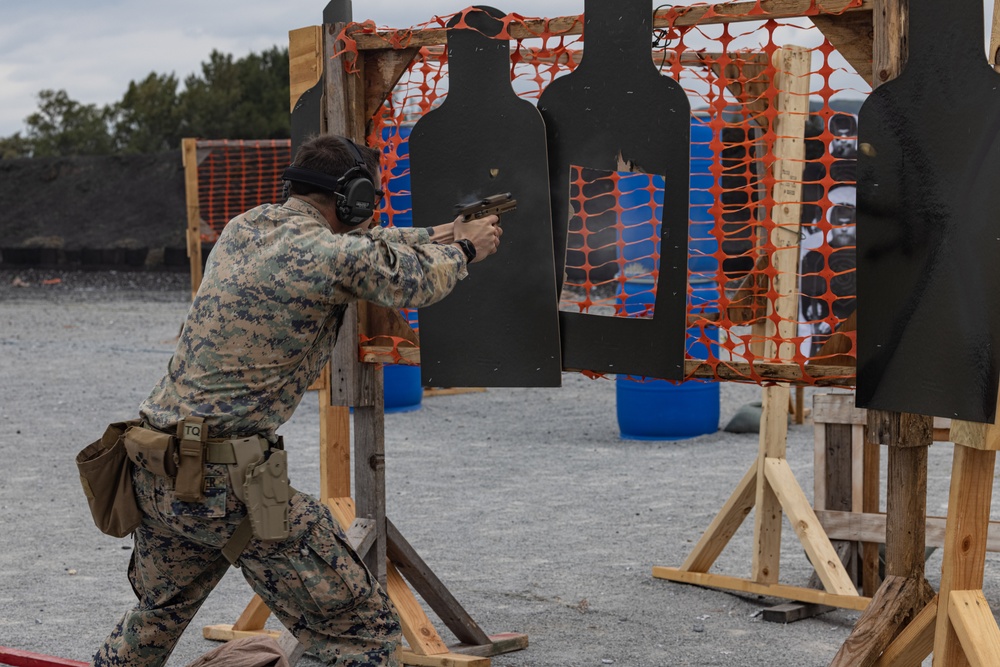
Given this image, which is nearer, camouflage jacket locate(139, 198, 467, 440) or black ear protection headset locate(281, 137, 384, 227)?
camouflage jacket locate(139, 198, 467, 440)

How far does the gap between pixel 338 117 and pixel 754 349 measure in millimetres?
2806

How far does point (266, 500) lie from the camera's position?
3559 mm

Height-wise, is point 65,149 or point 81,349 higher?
point 65,149

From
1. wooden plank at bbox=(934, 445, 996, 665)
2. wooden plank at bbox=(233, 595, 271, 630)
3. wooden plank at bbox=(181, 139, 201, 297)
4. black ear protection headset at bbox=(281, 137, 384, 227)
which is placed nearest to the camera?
wooden plank at bbox=(934, 445, 996, 665)

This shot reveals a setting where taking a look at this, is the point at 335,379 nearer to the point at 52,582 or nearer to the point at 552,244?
the point at 552,244

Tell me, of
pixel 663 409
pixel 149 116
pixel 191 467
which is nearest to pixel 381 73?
pixel 191 467

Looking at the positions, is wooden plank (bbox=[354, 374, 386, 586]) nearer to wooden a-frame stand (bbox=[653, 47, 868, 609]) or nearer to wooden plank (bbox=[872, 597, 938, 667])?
wooden a-frame stand (bbox=[653, 47, 868, 609])

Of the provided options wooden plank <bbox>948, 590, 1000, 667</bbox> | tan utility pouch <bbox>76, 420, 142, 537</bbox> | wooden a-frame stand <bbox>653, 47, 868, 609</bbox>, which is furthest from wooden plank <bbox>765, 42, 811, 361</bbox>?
tan utility pouch <bbox>76, 420, 142, 537</bbox>

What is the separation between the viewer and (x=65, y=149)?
47.1 metres

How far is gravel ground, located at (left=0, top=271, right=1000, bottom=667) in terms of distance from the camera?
534 centimetres

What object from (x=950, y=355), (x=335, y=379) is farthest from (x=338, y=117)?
(x=950, y=355)

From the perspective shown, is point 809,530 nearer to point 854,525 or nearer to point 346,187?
point 854,525

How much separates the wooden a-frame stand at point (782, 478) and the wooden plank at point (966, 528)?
1.88 meters

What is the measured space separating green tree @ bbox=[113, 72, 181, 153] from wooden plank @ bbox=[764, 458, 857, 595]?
133 feet
